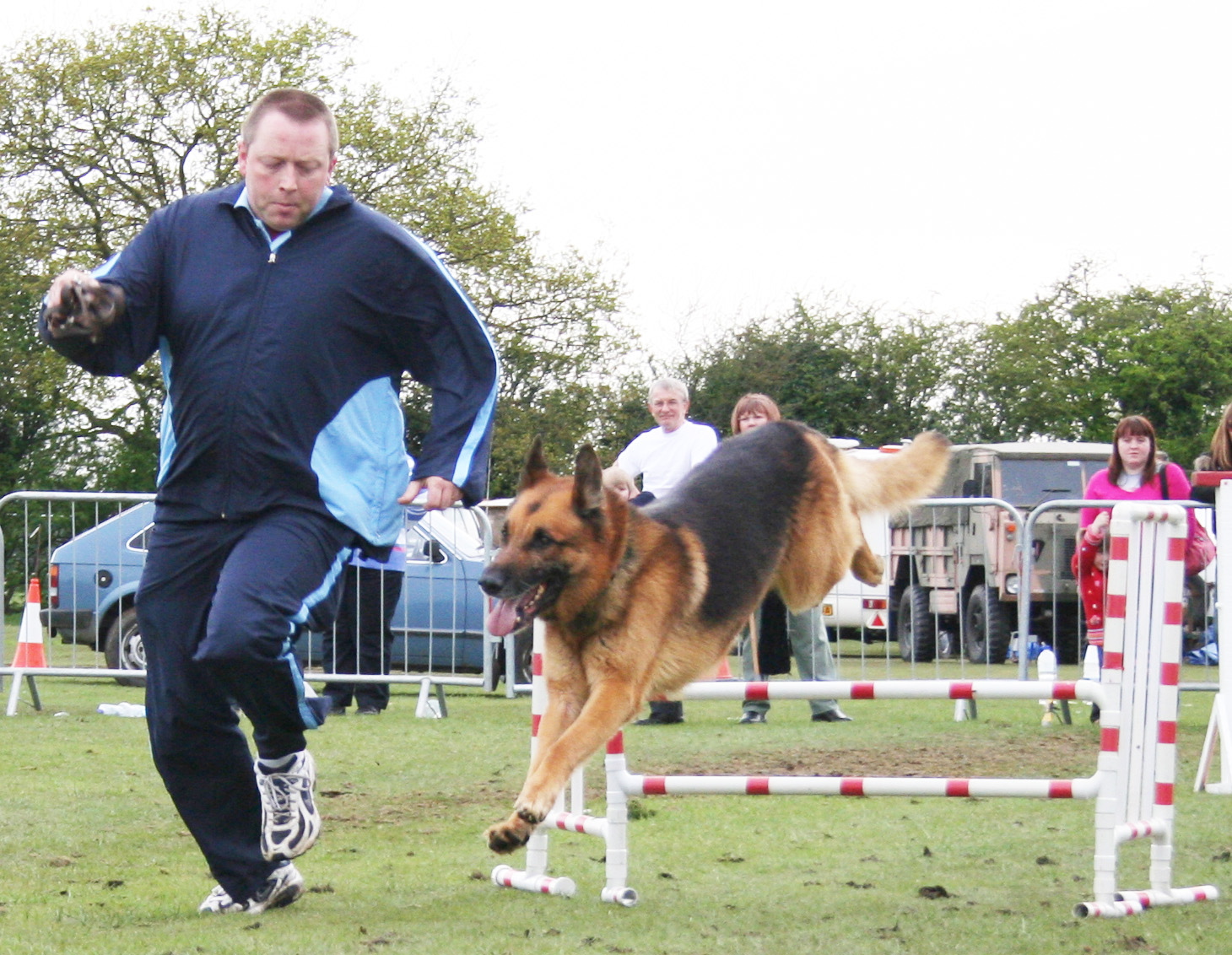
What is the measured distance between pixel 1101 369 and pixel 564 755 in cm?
3867

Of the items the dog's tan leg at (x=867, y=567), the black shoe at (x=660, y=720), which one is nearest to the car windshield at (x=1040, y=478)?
the black shoe at (x=660, y=720)

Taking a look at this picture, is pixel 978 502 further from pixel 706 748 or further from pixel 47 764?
pixel 47 764

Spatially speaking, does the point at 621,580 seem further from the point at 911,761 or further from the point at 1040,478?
the point at 1040,478

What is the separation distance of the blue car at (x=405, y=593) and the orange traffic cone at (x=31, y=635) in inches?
5.8

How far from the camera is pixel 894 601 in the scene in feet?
60.7

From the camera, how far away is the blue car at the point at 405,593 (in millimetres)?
11727

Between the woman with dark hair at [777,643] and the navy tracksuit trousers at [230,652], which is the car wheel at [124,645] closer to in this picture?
the woman with dark hair at [777,643]

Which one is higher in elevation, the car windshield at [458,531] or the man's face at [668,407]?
the man's face at [668,407]

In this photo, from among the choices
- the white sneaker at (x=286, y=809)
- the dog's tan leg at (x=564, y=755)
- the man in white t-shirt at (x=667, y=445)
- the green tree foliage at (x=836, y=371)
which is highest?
the green tree foliage at (x=836, y=371)

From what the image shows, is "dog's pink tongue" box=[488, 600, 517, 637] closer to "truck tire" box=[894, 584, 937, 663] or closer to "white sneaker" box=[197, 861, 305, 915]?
"white sneaker" box=[197, 861, 305, 915]

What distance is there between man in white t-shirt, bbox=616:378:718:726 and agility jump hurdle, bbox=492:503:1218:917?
3.78 m

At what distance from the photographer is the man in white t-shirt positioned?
8.68 m

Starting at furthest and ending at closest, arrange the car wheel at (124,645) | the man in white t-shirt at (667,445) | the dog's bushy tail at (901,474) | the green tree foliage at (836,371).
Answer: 1. the green tree foliage at (836,371)
2. the car wheel at (124,645)
3. the man in white t-shirt at (667,445)
4. the dog's bushy tail at (901,474)

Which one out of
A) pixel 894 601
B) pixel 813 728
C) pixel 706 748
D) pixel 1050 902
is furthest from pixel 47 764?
pixel 894 601
